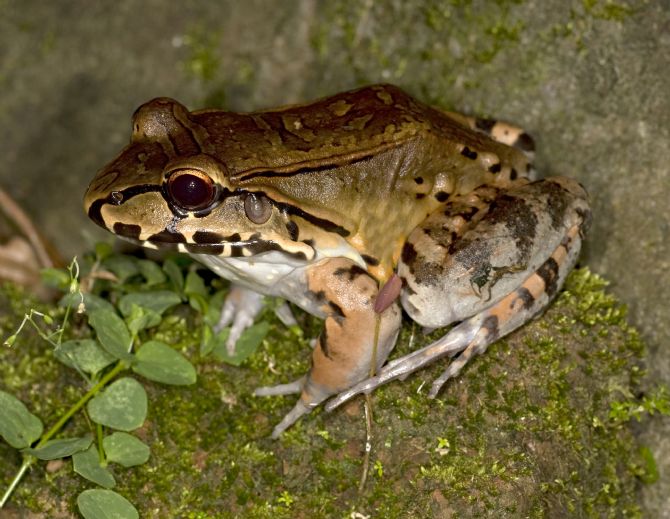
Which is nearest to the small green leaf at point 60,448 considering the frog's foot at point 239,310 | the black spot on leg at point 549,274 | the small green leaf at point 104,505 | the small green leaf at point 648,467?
the small green leaf at point 104,505

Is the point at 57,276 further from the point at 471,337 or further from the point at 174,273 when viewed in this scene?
the point at 471,337

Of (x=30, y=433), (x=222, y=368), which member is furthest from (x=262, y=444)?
(x=30, y=433)

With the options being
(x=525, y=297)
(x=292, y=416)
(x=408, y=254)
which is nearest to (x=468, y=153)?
(x=408, y=254)

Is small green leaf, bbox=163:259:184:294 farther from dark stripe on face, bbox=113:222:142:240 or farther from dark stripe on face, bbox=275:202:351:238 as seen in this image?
dark stripe on face, bbox=275:202:351:238

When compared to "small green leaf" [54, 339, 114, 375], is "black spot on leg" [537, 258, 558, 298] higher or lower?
higher

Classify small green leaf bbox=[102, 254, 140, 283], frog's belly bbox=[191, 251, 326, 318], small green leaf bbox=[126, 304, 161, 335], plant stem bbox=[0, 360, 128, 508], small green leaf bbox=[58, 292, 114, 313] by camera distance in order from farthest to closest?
1. small green leaf bbox=[102, 254, 140, 283]
2. small green leaf bbox=[58, 292, 114, 313]
3. small green leaf bbox=[126, 304, 161, 335]
4. frog's belly bbox=[191, 251, 326, 318]
5. plant stem bbox=[0, 360, 128, 508]

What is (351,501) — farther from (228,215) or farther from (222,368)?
(228,215)

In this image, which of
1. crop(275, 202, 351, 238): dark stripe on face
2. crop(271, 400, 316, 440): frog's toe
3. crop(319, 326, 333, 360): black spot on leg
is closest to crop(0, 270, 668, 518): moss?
crop(271, 400, 316, 440): frog's toe
